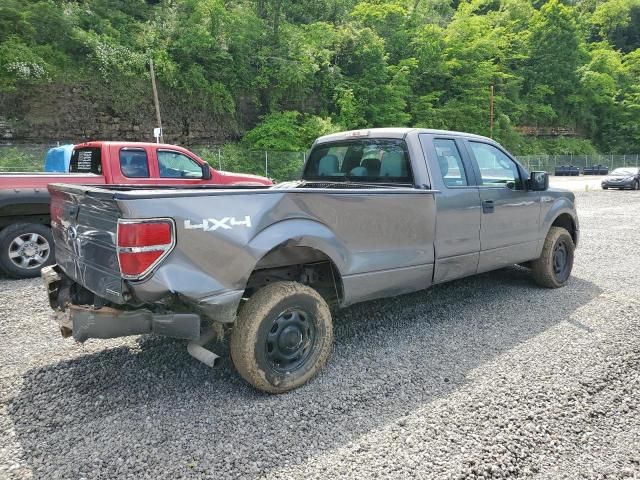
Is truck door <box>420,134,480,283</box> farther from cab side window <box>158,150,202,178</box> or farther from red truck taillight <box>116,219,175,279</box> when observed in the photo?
cab side window <box>158,150,202,178</box>

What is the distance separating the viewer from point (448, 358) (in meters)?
3.65

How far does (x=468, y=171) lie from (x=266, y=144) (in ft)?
87.8

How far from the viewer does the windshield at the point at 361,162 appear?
14.1 ft

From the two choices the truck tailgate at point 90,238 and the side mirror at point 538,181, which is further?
the side mirror at point 538,181

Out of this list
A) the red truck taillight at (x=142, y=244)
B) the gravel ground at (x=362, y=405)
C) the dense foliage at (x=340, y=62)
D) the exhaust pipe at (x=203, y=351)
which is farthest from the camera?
the dense foliage at (x=340, y=62)

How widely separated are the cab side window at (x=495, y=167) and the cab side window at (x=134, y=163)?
5.76m

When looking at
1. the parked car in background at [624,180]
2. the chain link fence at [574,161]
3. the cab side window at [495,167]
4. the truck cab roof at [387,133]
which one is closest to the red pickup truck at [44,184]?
the truck cab roof at [387,133]

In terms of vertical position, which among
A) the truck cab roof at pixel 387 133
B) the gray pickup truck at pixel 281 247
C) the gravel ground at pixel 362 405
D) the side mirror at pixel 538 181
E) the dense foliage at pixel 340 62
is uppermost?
the dense foliage at pixel 340 62

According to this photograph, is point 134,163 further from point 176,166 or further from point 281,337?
point 281,337

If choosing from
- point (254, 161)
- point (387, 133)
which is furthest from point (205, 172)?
point (254, 161)

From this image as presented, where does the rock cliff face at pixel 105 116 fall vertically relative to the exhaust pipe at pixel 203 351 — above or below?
above

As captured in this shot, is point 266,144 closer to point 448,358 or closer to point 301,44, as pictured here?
point 301,44

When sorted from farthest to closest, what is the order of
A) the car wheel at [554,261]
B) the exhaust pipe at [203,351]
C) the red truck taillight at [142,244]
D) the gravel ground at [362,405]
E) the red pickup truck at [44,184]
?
the red pickup truck at [44,184] → the car wheel at [554,261] → the exhaust pipe at [203,351] → the red truck taillight at [142,244] → the gravel ground at [362,405]

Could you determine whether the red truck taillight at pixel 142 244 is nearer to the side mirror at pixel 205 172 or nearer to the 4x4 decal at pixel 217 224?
the 4x4 decal at pixel 217 224
